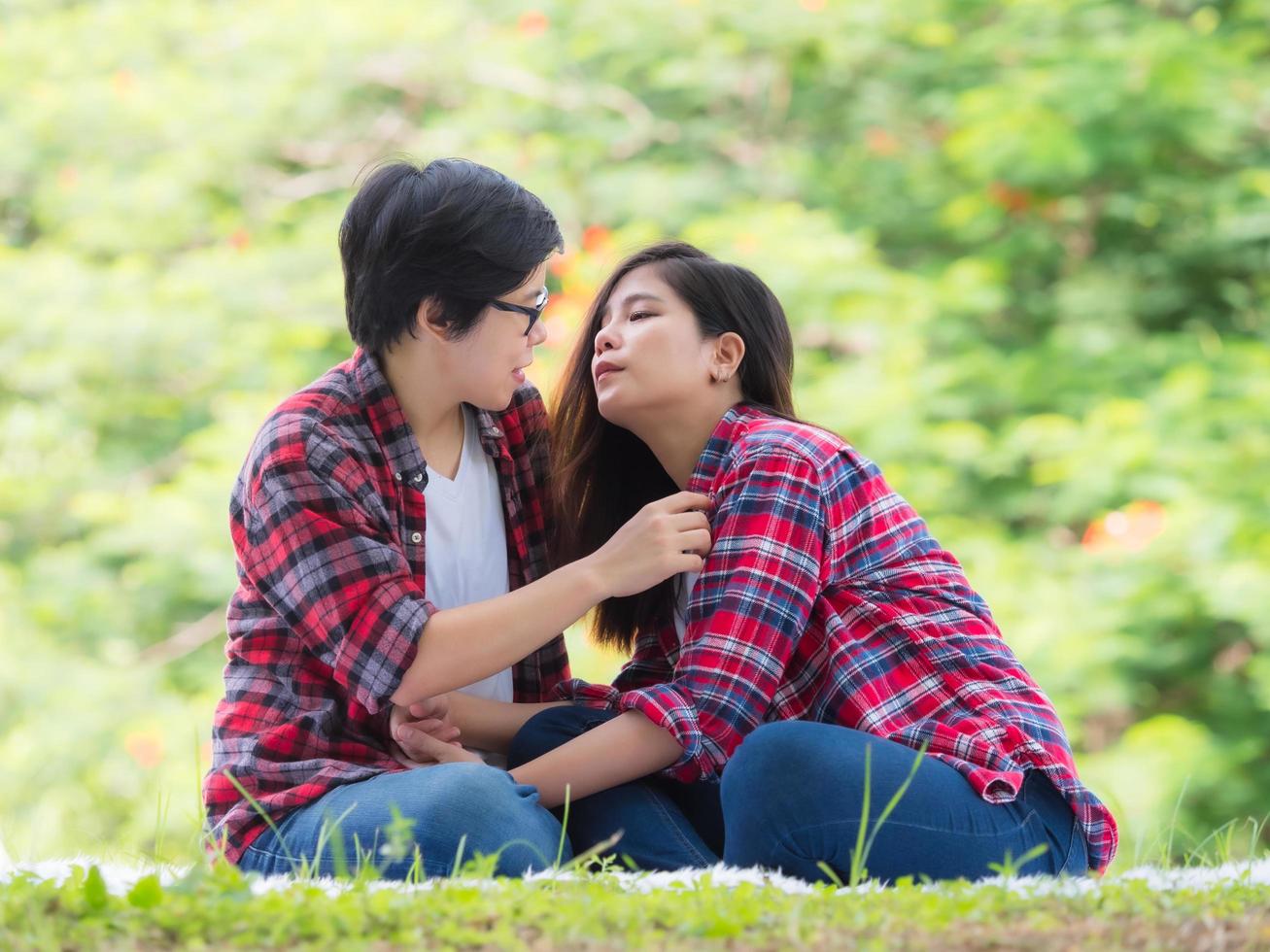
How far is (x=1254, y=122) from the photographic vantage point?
4.84m

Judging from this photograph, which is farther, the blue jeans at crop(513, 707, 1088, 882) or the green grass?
the blue jeans at crop(513, 707, 1088, 882)

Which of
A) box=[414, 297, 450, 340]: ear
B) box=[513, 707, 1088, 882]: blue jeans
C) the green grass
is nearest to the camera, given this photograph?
the green grass

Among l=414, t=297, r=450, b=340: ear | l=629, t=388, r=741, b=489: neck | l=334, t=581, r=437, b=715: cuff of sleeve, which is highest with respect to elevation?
l=414, t=297, r=450, b=340: ear

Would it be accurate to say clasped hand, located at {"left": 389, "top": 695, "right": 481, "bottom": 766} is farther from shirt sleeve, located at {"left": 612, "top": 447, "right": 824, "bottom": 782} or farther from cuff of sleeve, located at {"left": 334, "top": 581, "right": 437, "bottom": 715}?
shirt sleeve, located at {"left": 612, "top": 447, "right": 824, "bottom": 782}

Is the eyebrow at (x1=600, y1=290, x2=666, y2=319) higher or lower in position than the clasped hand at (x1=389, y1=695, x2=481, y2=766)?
higher

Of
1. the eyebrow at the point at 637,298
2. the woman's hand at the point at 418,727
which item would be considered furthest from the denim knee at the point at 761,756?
the eyebrow at the point at 637,298

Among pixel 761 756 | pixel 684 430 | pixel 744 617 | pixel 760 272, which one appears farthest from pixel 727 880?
pixel 760 272

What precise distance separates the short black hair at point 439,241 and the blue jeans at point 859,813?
758 mm

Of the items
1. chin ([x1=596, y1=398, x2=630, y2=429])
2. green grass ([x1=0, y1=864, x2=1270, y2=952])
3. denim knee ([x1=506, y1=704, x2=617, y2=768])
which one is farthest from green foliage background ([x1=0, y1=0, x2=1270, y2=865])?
green grass ([x1=0, y1=864, x2=1270, y2=952])

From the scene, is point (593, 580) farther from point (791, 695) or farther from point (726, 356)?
point (726, 356)

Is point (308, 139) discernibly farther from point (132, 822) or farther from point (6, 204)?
point (132, 822)

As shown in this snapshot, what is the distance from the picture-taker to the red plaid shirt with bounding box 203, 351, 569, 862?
1749 millimetres

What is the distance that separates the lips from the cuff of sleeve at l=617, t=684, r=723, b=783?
49 cm

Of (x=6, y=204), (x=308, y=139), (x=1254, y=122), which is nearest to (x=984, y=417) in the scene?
(x=1254, y=122)
